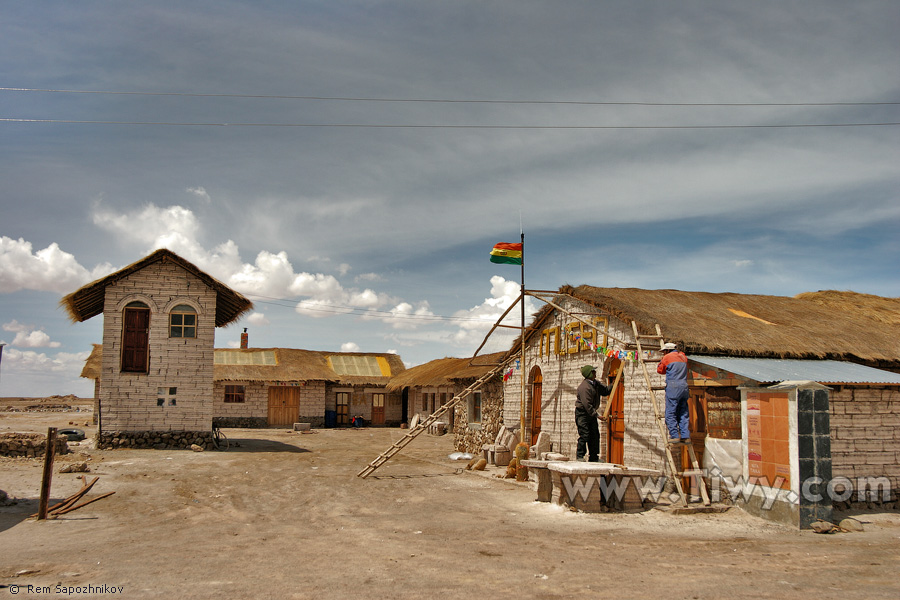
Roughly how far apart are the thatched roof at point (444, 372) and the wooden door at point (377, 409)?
4.40ft

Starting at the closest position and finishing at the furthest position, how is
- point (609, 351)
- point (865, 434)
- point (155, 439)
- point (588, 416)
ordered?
point (865, 434) → point (588, 416) → point (609, 351) → point (155, 439)

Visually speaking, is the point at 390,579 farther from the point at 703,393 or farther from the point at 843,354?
the point at 843,354

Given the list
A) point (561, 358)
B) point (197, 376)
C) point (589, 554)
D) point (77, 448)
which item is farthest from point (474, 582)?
point (77, 448)

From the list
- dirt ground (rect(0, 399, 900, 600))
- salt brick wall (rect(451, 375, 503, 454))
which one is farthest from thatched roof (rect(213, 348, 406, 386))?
dirt ground (rect(0, 399, 900, 600))

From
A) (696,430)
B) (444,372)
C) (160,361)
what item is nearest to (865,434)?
(696,430)

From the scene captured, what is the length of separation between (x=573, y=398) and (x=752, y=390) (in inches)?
200

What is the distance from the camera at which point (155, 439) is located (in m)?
19.8

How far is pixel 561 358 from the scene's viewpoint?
599 inches

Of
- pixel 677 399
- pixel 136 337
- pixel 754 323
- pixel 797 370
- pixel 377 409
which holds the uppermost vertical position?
pixel 754 323

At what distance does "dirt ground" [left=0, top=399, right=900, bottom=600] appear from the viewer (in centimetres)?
618

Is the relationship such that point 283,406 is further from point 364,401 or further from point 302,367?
point 364,401

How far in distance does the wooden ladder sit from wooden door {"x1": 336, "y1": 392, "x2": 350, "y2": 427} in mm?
26984

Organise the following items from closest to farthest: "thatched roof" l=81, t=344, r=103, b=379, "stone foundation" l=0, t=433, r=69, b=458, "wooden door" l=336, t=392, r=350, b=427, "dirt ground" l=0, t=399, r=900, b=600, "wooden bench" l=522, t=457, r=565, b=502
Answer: "dirt ground" l=0, t=399, r=900, b=600 < "wooden bench" l=522, t=457, r=565, b=502 < "stone foundation" l=0, t=433, r=69, b=458 < "thatched roof" l=81, t=344, r=103, b=379 < "wooden door" l=336, t=392, r=350, b=427

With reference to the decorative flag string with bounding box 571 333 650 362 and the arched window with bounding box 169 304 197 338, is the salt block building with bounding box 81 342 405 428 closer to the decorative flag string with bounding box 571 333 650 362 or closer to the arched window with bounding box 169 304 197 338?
the arched window with bounding box 169 304 197 338
